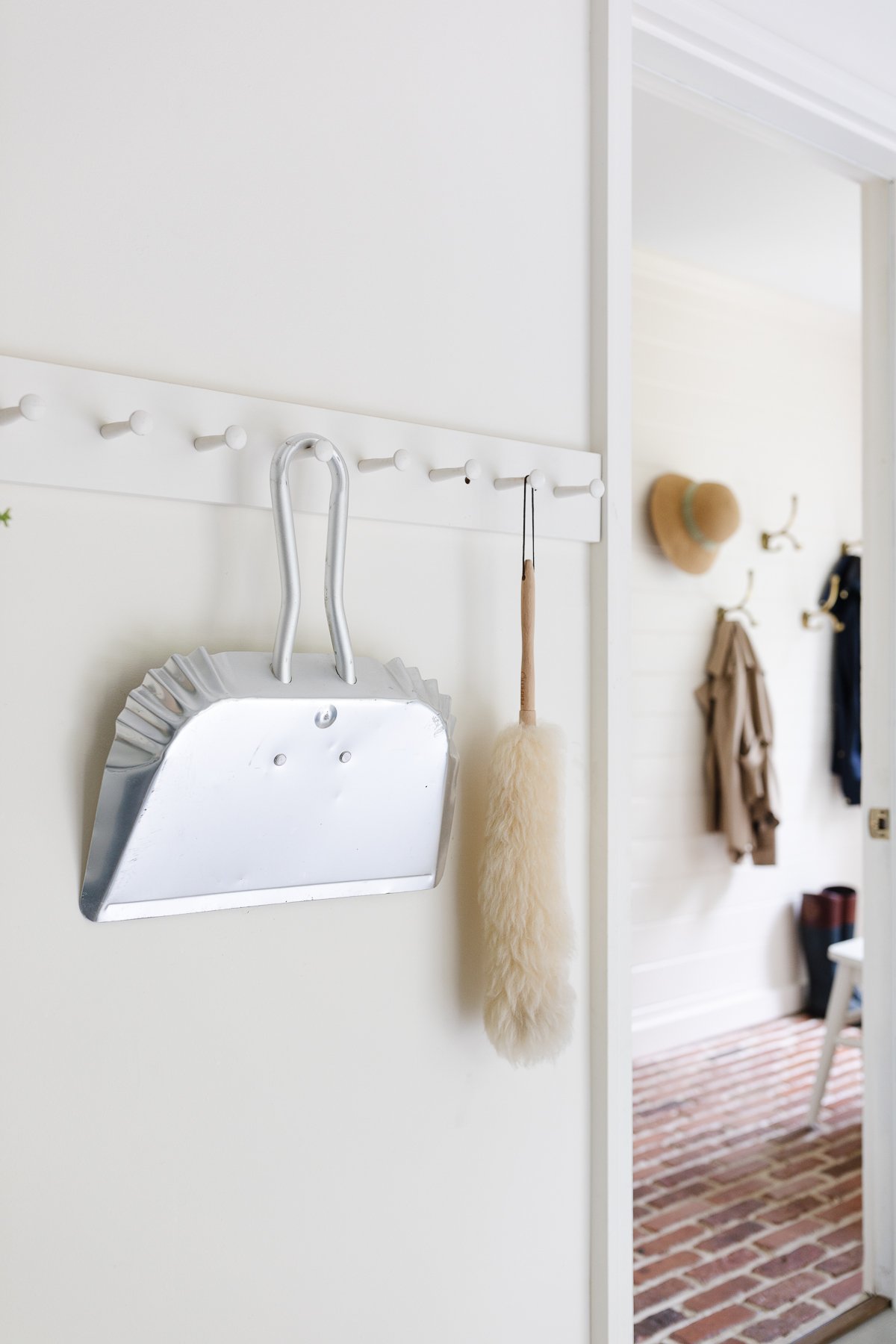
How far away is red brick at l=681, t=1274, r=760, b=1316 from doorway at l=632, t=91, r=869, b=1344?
132 millimetres

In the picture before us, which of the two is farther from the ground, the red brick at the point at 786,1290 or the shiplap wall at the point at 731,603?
the shiplap wall at the point at 731,603

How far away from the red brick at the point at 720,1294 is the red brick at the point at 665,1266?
94 millimetres

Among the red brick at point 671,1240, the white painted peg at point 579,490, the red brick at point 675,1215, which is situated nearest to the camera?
the white painted peg at point 579,490

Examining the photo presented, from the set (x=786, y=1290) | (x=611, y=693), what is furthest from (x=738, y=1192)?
(x=611, y=693)

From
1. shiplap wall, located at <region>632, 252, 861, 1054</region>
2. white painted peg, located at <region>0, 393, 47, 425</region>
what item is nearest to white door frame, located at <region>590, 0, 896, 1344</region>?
white painted peg, located at <region>0, 393, 47, 425</region>

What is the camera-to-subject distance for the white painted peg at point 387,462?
1.12 metres

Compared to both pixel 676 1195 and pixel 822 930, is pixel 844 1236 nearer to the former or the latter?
pixel 676 1195

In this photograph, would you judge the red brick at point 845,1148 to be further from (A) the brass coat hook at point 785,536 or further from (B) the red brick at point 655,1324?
(A) the brass coat hook at point 785,536

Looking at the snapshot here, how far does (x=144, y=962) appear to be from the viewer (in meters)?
1.01

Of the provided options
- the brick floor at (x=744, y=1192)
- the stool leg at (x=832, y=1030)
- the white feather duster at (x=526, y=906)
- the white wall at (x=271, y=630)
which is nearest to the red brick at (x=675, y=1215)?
the brick floor at (x=744, y=1192)

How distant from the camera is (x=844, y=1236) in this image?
2.22m

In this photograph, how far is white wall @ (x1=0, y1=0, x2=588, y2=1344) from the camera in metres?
0.96

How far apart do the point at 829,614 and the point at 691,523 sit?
2.91 ft

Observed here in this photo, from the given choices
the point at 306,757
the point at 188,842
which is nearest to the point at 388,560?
the point at 306,757
